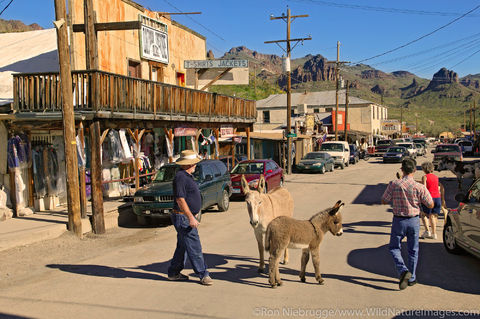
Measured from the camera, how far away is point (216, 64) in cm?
2184

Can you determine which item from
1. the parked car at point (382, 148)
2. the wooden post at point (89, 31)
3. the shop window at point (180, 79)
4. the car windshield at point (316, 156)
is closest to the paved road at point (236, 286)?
the wooden post at point (89, 31)

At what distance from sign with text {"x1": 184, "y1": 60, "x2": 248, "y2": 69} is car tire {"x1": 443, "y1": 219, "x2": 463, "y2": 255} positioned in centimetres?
1511

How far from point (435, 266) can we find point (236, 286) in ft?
12.2

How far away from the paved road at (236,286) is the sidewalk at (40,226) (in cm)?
68

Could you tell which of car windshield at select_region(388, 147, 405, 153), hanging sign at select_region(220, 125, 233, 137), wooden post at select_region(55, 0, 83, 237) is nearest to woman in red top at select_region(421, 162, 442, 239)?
wooden post at select_region(55, 0, 83, 237)

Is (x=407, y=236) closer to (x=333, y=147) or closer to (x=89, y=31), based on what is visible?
(x=89, y=31)

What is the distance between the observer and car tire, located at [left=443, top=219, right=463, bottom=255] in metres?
8.27

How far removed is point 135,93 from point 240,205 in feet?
18.9

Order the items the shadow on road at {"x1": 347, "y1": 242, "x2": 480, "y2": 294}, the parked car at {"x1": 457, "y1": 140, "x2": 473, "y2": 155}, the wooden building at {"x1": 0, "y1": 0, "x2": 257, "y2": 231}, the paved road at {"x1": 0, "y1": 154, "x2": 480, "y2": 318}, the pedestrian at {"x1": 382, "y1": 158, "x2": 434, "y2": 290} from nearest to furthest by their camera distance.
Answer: the paved road at {"x1": 0, "y1": 154, "x2": 480, "y2": 318} → the pedestrian at {"x1": 382, "y1": 158, "x2": 434, "y2": 290} → the shadow on road at {"x1": 347, "y1": 242, "x2": 480, "y2": 294} → the wooden building at {"x1": 0, "y1": 0, "x2": 257, "y2": 231} → the parked car at {"x1": 457, "y1": 140, "x2": 473, "y2": 155}

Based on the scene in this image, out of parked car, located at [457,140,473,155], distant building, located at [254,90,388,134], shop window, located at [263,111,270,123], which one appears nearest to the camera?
parked car, located at [457,140,473,155]

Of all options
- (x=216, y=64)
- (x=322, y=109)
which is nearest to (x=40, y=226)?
(x=216, y=64)

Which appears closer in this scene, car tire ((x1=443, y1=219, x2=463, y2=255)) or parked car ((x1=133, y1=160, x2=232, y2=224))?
car tire ((x1=443, y1=219, x2=463, y2=255))

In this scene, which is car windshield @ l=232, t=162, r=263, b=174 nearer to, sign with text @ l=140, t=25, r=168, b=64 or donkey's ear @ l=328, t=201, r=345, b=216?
sign with text @ l=140, t=25, r=168, b=64

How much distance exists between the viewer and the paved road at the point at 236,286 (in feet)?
18.8
